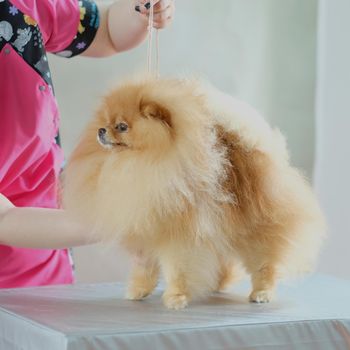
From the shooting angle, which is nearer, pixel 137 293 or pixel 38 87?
pixel 137 293

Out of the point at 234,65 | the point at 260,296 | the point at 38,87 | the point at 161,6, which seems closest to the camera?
the point at 260,296

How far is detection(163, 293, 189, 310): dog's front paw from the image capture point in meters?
0.92

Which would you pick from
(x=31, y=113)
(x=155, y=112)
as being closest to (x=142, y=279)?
(x=155, y=112)

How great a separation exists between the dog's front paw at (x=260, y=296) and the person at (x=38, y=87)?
313 mm

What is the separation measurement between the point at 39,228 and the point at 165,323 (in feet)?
0.87

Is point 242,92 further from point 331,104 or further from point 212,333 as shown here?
point 212,333

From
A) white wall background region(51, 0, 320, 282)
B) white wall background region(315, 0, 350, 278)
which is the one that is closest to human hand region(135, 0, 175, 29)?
white wall background region(51, 0, 320, 282)

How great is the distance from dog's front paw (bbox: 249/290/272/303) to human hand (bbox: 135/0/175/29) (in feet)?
1.41

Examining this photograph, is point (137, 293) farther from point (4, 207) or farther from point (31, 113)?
point (31, 113)

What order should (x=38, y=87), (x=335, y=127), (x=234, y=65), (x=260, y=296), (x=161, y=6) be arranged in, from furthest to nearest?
(x=335, y=127), (x=234, y=65), (x=38, y=87), (x=161, y=6), (x=260, y=296)

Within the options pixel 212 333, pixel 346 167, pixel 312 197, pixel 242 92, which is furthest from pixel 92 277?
pixel 212 333

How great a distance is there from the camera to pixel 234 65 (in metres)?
2.05

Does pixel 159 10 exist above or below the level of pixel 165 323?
above

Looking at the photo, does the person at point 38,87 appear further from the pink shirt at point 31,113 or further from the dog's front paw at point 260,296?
the dog's front paw at point 260,296
